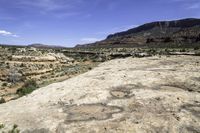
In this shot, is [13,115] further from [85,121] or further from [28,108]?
[85,121]

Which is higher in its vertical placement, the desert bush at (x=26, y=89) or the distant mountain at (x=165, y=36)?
the distant mountain at (x=165, y=36)

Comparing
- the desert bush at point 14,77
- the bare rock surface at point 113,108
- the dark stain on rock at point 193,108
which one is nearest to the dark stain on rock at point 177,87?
the bare rock surface at point 113,108

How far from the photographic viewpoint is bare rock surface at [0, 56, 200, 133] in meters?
11.5

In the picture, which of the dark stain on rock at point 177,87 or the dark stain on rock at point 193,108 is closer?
the dark stain on rock at point 193,108

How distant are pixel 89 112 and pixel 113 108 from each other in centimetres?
114

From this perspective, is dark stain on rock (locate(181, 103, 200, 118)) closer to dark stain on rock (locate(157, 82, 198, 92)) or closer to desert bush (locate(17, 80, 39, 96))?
dark stain on rock (locate(157, 82, 198, 92))

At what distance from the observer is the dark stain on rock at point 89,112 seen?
1249 cm

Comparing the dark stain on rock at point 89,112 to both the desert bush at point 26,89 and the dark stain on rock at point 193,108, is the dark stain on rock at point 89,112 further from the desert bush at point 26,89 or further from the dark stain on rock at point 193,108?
the desert bush at point 26,89

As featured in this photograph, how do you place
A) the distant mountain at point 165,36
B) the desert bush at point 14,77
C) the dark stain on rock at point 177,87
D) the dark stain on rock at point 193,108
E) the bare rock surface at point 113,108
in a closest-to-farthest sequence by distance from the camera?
the bare rock surface at point 113,108 < the dark stain on rock at point 193,108 < the dark stain on rock at point 177,87 < the desert bush at point 14,77 < the distant mountain at point 165,36

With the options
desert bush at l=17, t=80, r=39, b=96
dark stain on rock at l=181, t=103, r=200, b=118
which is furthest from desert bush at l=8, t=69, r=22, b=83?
dark stain on rock at l=181, t=103, r=200, b=118

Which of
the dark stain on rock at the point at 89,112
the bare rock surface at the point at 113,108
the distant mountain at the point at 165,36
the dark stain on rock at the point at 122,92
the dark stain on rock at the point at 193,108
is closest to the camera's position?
the bare rock surface at the point at 113,108

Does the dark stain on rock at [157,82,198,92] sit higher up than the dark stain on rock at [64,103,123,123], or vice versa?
the dark stain on rock at [157,82,198,92]

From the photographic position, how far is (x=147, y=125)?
1144 centimetres

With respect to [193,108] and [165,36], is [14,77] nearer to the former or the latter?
[193,108]
